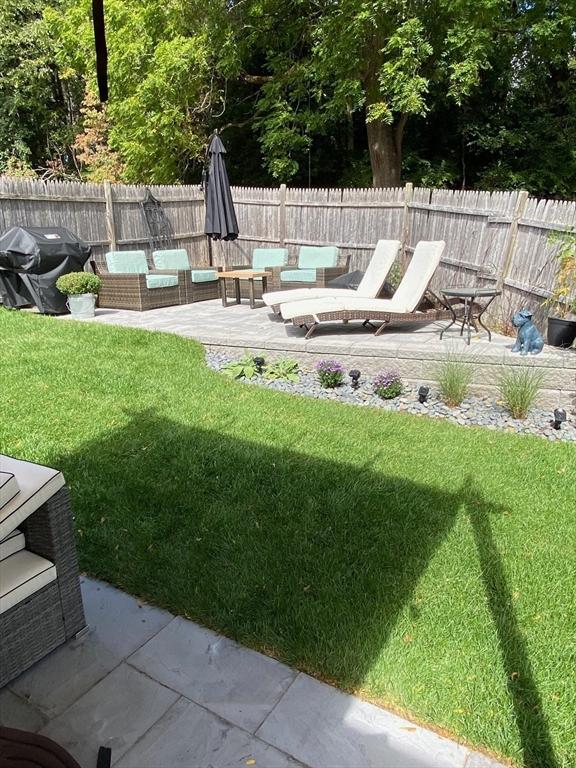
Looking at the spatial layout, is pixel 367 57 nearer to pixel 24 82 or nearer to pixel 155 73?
pixel 155 73

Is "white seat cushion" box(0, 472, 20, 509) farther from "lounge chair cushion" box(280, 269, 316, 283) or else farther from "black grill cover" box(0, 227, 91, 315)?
"lounge chair cushion" box(280, 269, 316, 283)

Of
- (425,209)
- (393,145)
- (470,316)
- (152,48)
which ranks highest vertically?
(152,48)

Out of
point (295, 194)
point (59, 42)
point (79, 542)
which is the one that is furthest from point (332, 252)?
point (59, 42)

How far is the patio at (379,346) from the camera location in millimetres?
5232

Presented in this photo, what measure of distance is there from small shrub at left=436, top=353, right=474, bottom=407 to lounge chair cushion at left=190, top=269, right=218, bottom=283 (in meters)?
5.89

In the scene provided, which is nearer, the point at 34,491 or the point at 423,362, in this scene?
the point at 34,491

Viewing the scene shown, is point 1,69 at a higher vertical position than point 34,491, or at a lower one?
higher

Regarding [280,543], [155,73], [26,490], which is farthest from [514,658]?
[155,73]

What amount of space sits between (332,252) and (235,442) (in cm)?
713

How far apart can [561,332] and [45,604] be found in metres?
5.69

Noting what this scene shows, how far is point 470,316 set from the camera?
6.32 metres

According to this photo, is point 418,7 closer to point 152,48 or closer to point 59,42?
point 152,48

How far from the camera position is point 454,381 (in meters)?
5.09

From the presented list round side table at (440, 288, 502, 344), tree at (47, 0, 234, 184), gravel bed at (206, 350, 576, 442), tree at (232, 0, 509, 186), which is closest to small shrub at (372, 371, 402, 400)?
gravel bed at (206, 350, 576, 442)
